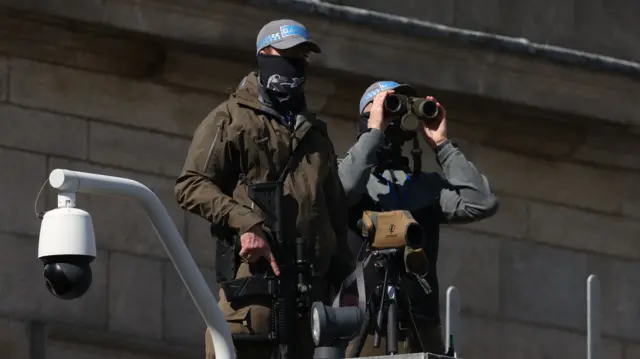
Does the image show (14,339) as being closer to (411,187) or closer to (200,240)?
(200,240)

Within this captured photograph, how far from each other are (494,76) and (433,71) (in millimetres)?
505

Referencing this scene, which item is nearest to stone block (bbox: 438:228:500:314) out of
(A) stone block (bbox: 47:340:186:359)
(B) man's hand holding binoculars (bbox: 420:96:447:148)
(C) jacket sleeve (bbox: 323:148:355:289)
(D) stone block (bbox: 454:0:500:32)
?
(D) stone block (bbox: 454:0:500:32)

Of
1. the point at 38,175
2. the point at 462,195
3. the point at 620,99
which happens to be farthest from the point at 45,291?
the point at 620,99

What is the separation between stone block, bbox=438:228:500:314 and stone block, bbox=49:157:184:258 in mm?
1959

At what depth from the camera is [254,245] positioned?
10727 mm

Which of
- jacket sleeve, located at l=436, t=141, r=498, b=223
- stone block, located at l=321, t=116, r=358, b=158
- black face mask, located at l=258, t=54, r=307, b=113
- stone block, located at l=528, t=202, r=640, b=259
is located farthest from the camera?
stone block, located at l=528, t=202, r=640, b=259

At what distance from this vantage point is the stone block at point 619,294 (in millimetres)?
16625

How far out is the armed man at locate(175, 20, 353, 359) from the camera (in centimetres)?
1087

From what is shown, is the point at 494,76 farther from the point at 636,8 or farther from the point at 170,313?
the point at 170,313

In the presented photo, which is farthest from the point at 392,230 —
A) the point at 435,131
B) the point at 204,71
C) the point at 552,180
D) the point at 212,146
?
the point at 552,180

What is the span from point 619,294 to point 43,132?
168 inches

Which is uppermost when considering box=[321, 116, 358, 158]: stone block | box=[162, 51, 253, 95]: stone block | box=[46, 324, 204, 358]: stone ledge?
box=[162, 51, 253, 95]: stone block

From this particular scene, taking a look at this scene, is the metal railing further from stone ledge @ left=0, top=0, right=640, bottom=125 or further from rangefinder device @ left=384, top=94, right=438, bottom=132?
stone ledge @ left=0, top=0, right=640, bottom=125

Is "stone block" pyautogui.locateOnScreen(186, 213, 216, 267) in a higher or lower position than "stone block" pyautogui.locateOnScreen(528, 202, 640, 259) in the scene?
lower
